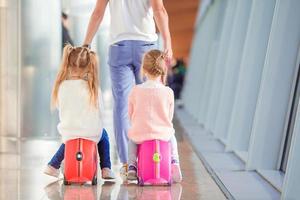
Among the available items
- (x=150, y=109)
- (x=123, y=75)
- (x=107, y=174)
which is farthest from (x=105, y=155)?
(x=123, y=75)

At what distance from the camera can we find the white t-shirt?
5.66m

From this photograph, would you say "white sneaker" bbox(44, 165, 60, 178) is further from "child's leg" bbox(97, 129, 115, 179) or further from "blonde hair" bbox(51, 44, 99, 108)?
"blonde hair" bbox(51, 44, 99, 108)

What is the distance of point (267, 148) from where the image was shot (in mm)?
6168

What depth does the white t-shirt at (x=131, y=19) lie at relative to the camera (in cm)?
566

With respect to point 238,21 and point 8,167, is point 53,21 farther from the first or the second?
point 8,167

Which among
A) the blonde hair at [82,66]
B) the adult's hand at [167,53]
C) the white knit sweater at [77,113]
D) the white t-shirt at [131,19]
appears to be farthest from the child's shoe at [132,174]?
the white t-shirt at [131,19]

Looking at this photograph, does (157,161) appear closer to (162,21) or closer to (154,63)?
(154,63)

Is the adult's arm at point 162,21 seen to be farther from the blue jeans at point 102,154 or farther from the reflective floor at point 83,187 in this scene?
the reflective floor at point 83,187

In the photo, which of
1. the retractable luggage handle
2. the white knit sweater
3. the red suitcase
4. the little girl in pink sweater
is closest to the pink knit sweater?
the little girl in pink sweater

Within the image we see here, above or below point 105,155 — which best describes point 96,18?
above

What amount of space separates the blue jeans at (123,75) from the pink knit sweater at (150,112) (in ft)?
0.98

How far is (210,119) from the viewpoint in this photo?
38.6 feet

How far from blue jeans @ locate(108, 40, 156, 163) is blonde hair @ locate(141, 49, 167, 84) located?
25cm

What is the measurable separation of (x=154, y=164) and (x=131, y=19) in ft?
3.86
